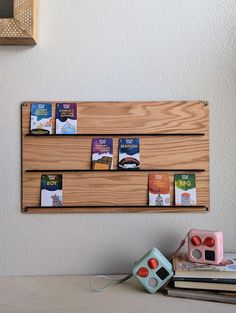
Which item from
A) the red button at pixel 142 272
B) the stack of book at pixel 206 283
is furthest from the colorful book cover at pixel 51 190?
the stack of book at pixel 206 283

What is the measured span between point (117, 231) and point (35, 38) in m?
0.79

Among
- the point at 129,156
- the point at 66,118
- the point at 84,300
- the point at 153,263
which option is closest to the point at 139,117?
the point at 129,156

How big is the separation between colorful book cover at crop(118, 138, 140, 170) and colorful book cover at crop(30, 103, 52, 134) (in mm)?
290

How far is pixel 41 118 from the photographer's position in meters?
1.33

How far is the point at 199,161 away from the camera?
52.7 inches

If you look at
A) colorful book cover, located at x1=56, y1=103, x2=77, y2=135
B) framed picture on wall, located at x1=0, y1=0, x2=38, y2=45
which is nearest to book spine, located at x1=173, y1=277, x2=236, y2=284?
colorful book cover, located at x1=56, y1=103, x2=77, y2=135

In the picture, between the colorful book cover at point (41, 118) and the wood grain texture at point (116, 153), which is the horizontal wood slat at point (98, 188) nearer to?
the wood grain texture at point (116, 153)

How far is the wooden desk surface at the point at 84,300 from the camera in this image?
3.33ft

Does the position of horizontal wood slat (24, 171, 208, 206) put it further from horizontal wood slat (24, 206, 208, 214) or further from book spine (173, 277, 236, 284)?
book spine (173, 277, 236, 284)

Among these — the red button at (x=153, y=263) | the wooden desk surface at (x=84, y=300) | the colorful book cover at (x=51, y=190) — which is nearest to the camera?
the wooden desk surface at (x=84, y=300)

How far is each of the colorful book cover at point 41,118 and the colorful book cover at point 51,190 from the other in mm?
177

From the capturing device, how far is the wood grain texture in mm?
1322

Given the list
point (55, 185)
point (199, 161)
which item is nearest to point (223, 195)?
point (199, 161)

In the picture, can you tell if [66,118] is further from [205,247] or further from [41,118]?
[205,247]
